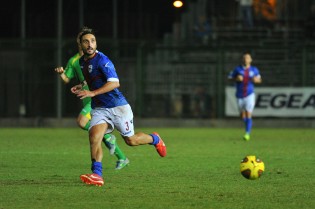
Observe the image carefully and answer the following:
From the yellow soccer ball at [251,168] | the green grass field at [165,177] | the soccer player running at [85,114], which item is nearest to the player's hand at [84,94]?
the green grass field at [165,177]

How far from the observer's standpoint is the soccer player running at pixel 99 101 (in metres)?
12.5

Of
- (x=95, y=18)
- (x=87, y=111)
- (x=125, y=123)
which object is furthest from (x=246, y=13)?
(x=125, y=123)

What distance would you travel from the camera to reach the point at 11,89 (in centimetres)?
3362

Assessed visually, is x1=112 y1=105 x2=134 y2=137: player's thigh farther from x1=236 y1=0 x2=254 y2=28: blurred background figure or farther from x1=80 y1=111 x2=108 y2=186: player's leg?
x1=236 y1=0 x2=254 y2=28: blurred background figure

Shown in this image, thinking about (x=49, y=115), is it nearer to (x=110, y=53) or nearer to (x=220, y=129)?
(x=110, y=53)

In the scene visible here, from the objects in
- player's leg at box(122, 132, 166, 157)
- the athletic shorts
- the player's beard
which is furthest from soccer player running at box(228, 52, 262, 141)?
the player's beard

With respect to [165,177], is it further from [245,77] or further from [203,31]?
[203,31]

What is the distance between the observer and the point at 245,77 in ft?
83.1

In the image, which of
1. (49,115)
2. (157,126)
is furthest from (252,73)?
(49,115)

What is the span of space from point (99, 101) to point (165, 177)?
158 centimetres

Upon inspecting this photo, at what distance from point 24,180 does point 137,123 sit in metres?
19.4

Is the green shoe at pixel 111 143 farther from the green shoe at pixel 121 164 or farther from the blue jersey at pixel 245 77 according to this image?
the blue jersey at pixel 245 77

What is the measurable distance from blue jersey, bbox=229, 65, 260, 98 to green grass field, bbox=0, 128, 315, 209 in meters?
2.33

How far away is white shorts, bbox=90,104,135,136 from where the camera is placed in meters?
12.9
